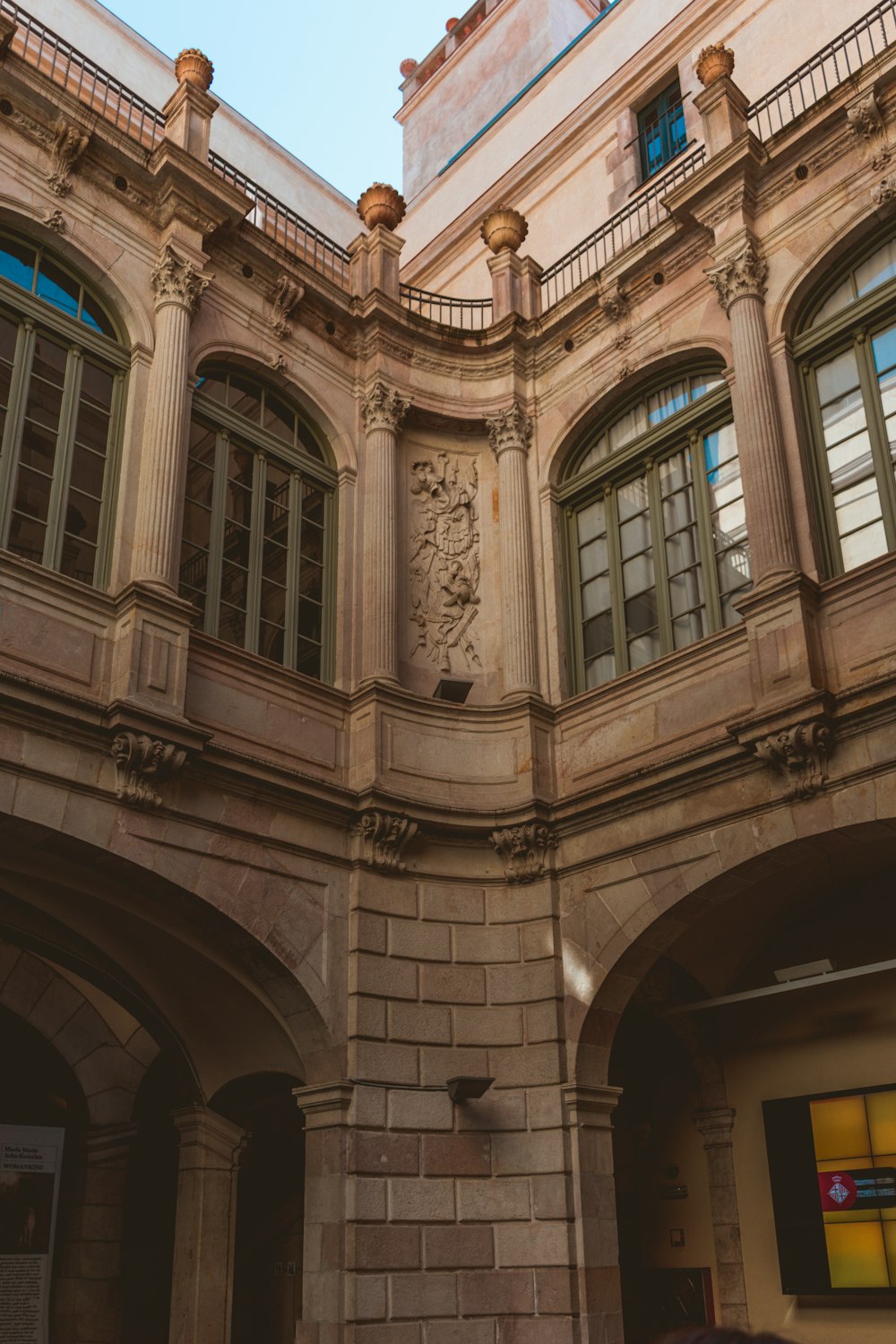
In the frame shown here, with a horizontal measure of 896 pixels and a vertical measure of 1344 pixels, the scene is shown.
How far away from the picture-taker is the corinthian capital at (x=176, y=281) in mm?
10805

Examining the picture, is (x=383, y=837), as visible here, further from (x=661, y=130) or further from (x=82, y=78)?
(x=661, y=130)

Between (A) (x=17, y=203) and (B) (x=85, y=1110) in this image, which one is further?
(B) (x=85, y=1110)

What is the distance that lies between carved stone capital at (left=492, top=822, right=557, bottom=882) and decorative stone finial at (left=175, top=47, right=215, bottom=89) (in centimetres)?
736

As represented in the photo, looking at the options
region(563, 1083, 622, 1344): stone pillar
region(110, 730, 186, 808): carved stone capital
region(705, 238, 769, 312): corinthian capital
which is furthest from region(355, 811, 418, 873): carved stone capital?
region(705, 238, 769, 312): corinthian capital

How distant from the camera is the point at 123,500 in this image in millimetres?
10031

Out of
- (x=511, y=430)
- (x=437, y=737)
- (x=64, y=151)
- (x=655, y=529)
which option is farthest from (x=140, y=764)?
(x=511, y=430)

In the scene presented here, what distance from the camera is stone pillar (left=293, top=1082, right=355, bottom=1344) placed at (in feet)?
28.9

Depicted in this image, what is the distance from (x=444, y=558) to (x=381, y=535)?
2.71ft

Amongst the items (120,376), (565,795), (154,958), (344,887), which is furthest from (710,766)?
(120,376)

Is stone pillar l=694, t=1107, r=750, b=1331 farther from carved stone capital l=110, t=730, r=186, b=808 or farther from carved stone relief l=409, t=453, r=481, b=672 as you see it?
carved stone capital l=110, t=730, r=186, b=808

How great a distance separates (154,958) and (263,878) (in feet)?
4.61

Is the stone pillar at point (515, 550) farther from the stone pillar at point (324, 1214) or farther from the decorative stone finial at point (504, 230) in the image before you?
the stone pillar at point (324, 1214)

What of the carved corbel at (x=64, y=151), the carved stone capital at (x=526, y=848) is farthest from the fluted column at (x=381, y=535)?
the carved corbel at (x=64, y=151)

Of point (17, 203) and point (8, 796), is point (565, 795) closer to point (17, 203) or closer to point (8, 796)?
point (8, 796)
